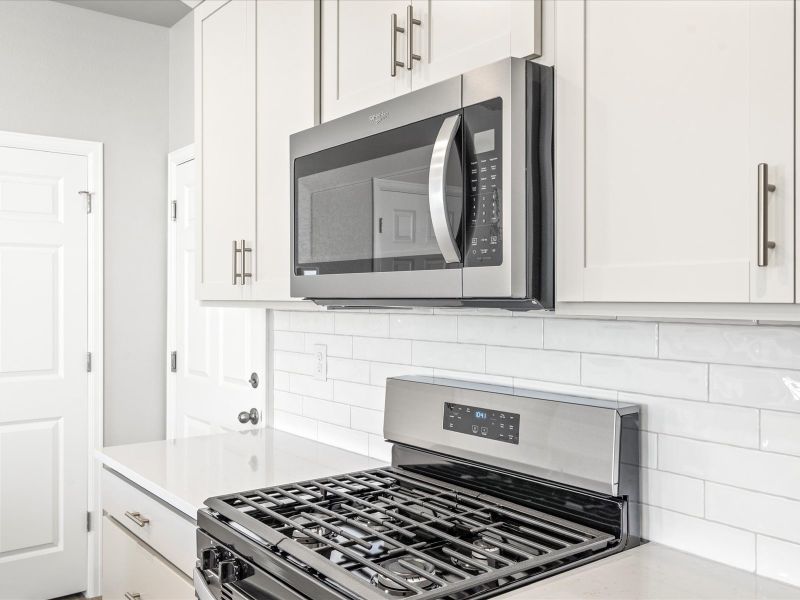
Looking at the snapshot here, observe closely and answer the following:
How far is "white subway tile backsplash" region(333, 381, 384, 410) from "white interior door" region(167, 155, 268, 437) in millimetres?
458

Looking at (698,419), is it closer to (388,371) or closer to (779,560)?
(779,560)

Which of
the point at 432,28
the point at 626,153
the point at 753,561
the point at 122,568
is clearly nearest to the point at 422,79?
the point at 432,28

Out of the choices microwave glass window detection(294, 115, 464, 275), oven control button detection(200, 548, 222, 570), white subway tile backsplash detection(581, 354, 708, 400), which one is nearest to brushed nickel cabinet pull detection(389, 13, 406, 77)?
microwave glass window detection(294, 115, 464, 275)

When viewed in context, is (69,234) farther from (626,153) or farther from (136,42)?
(626,153)

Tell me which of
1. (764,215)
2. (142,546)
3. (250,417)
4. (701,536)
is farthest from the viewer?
(250,417)

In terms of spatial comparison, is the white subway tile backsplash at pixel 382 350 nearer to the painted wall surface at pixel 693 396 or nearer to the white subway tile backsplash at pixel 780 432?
the painted wall surface at pixel 693 396

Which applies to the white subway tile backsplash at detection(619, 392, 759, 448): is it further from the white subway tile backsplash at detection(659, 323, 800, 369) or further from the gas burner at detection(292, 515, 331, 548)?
the gas burner at detection(292, 515, 331, 548)

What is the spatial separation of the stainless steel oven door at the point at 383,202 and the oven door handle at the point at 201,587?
671 mm

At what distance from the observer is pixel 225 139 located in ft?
7.22

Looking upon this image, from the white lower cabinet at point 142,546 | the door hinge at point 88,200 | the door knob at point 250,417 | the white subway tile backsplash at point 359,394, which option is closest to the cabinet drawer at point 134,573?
the white lower cabinet at point 142,546

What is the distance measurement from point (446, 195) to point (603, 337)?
1.54 ft

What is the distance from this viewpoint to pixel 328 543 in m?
1.25

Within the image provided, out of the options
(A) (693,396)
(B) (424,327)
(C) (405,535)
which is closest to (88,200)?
(B) (424,327)

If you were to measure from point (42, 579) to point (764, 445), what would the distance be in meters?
3.11
